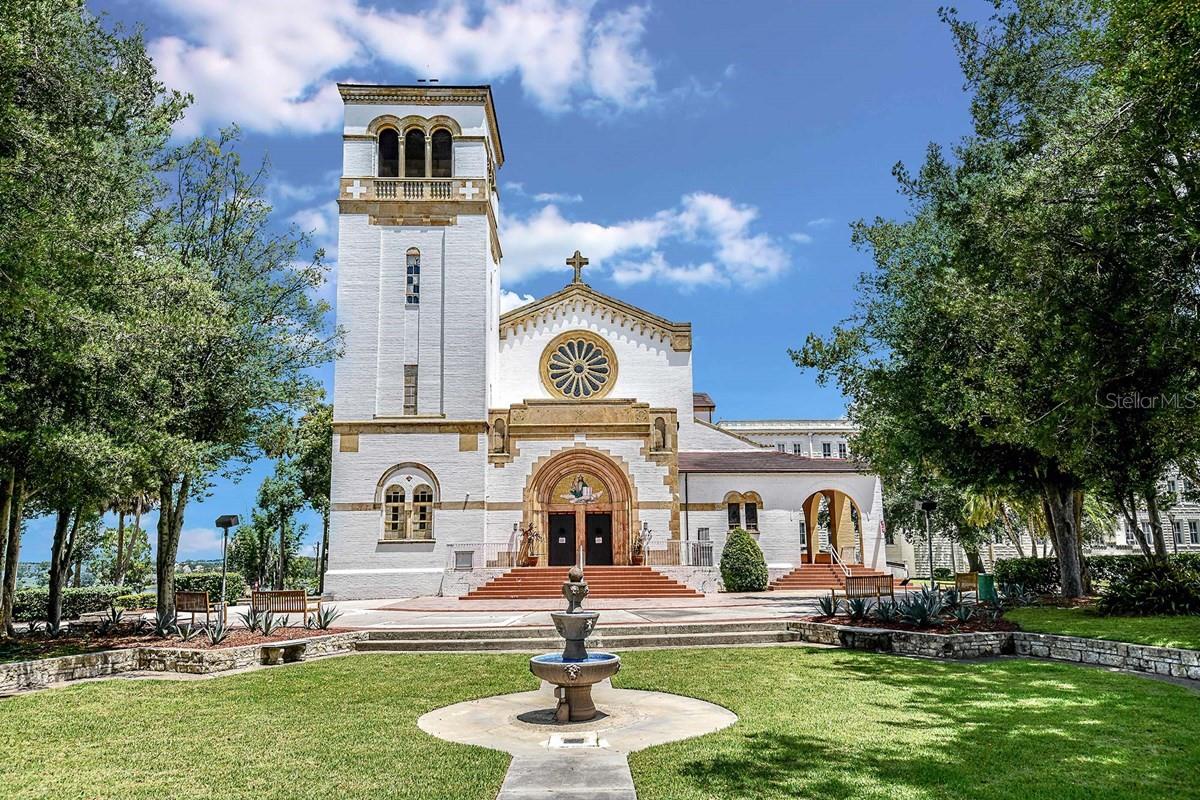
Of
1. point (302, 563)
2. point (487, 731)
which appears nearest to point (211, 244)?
point (487, 731)

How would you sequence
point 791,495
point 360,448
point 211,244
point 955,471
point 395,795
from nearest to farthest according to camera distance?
point 395,795 → point 211,244 → point 955,471 → point 360,448 → point 791,495

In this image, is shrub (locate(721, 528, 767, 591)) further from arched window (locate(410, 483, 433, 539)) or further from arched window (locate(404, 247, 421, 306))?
arched window (locate(404, 247, 421, 306))

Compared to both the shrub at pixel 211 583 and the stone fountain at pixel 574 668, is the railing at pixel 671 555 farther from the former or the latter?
the stone fountain at pixel 574 668

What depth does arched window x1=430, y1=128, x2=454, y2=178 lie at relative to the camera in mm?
31281

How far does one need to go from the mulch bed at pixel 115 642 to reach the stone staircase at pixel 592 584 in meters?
10.5

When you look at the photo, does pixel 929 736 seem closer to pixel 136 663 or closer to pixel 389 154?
pixel 136 663

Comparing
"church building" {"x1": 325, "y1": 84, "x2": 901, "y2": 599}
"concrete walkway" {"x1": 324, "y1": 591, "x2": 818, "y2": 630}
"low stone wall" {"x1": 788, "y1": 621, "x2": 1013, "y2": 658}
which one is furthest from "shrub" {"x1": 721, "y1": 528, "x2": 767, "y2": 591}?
"low stone wall" {"x1": 788, "y1": 621, "x2": 1013, "y2": 658}

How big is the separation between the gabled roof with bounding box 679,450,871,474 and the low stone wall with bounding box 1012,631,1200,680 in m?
17.6

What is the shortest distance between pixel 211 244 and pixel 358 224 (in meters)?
9.86

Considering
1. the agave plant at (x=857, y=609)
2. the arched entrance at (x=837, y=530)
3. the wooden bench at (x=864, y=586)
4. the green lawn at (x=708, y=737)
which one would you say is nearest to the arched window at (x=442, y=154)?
the arched entrance at (x=837, y=530)

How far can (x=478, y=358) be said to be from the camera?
2989 cm

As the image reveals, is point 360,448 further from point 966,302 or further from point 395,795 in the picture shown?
point 395,795

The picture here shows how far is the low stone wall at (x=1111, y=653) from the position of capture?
39.3 ft

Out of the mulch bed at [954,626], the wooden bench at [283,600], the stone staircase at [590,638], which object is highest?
the wooden bench at [283,600]
